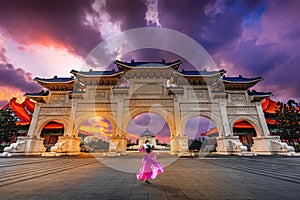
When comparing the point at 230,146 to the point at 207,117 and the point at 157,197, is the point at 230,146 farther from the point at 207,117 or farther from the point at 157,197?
the point at 157,197

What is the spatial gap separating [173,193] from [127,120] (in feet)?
42.0

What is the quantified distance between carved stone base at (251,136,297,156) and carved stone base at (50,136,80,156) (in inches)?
776

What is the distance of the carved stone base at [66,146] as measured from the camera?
13703mm

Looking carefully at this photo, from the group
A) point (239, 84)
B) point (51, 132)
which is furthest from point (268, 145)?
point (51, 132)

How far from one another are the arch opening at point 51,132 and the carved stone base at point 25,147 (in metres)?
3.97

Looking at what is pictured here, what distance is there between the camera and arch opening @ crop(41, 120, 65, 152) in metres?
19.5

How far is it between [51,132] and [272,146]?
27.0m

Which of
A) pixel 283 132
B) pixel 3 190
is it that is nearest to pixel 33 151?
pixel 3 190

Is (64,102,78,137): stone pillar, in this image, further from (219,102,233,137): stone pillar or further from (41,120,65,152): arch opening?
(219,102,233,137): stone pillar

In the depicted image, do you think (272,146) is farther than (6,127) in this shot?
No

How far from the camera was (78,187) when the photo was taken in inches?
139

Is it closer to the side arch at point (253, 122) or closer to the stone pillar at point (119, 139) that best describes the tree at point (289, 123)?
the side arch at point (253, 122)

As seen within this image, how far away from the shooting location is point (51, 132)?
2033 cm

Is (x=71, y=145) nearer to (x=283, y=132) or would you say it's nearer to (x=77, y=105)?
(x=77, y=105)
